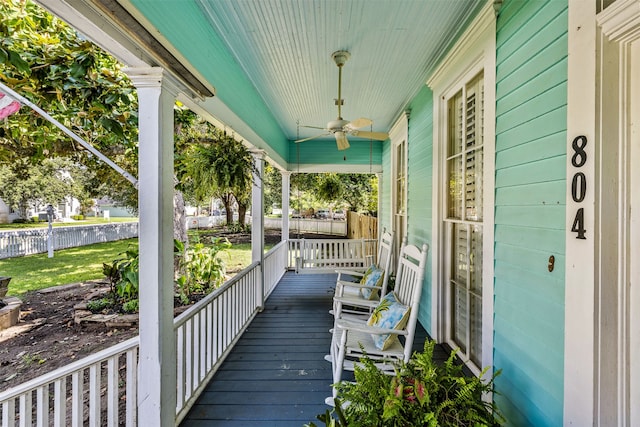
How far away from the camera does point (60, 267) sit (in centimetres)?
750

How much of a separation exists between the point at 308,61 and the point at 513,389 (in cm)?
289

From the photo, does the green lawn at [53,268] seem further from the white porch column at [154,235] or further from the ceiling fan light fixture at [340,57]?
the ceiling fan light fixture at [340,57]

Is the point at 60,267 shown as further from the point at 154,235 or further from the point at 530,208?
the point at 530,208

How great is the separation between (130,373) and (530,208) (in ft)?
7.62

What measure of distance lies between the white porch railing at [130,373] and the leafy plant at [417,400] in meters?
1.06

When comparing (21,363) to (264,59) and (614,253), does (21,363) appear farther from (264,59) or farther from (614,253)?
(614,253)

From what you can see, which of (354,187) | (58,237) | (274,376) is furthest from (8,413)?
(58,237)

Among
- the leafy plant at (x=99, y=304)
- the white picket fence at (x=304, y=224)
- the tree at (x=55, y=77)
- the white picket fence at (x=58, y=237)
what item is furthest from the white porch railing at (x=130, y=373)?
the white picket fence at (x=304, y=224)

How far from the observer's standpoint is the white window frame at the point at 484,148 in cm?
181

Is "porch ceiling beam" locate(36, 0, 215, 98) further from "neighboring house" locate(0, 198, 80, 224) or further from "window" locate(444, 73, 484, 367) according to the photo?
"neighboring house" locate(0, 198, 80, 224)

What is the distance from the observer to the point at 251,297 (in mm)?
3605

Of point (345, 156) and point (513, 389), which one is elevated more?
point (345, 156)

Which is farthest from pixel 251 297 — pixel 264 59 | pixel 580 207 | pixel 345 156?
pixel 345 156

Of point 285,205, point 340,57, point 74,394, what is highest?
point 340,57
